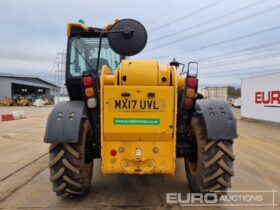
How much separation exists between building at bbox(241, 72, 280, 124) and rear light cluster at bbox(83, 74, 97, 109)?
14.5m

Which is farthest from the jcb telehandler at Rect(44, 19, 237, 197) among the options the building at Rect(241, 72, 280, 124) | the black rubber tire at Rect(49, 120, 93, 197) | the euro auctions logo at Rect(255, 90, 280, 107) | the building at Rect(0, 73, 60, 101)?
the building at Rect(0, 73, 60, 101)

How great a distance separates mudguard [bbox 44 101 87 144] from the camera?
4.11 metres

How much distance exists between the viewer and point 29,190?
16.6 ft

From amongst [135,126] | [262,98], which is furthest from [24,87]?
[135,126]

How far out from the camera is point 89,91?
13.9ft

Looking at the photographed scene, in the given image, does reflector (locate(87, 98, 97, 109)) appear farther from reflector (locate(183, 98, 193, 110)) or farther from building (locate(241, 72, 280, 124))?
building (locate(241, 72, 280, 124))

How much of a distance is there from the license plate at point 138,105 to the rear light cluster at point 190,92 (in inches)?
15.5

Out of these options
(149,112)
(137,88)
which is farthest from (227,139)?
(137,88)

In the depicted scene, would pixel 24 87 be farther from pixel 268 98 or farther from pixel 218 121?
pixel 218 121

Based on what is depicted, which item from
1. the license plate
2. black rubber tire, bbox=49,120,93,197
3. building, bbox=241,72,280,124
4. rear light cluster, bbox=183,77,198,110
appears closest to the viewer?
the license plate

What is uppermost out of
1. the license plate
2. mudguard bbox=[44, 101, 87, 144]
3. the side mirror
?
the side mirror

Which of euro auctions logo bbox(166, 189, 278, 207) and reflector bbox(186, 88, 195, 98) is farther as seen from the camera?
euro auctions logo bbox(166, 189, 278, 207)

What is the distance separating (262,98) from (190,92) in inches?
624

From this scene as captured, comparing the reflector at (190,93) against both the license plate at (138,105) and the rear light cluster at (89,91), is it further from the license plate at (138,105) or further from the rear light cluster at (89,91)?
the rear light cluster at (89,91)
